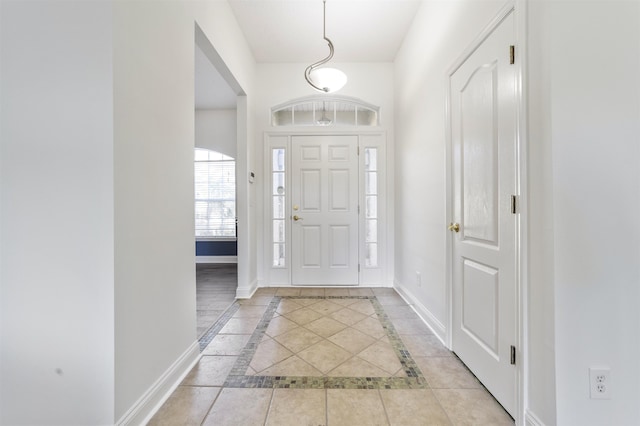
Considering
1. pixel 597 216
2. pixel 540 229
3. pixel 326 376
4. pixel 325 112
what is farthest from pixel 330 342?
pixel 325 112

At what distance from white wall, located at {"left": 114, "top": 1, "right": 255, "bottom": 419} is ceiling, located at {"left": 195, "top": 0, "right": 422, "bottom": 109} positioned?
3.06ft

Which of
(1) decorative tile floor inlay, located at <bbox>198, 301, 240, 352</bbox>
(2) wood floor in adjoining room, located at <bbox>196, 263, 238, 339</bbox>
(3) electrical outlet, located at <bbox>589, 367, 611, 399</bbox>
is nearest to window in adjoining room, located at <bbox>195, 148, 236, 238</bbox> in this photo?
(2) wood floor in adjoining room, located at <bbox>196, 263, 238, 339</bbox>

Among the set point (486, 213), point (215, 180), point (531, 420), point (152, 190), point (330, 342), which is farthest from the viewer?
point (215, 180)

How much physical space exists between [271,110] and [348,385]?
3121 mm

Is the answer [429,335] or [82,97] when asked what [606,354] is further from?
[82,97]

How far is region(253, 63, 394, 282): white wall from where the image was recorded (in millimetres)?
3379

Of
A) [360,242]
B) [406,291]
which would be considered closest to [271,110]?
[360,242]

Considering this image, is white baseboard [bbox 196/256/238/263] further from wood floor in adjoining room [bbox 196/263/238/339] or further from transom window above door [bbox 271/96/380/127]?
transom window above door [bbox 271/96/380/127]

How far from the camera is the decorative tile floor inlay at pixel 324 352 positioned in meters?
1.54

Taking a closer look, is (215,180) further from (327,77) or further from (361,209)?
(327,77)

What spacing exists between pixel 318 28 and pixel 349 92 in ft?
2.82

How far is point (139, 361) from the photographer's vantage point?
121 cm

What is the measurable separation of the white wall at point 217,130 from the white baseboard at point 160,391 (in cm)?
378

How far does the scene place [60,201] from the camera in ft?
3.49
